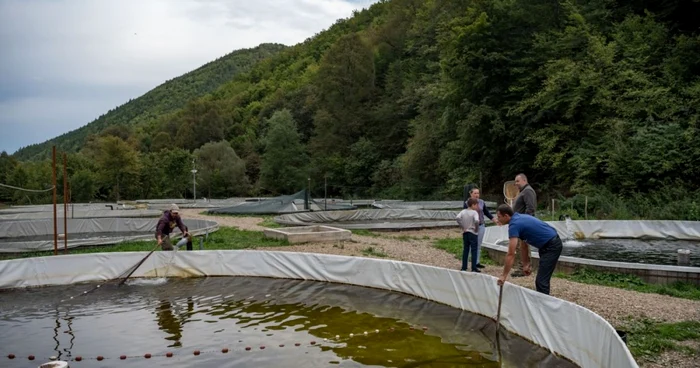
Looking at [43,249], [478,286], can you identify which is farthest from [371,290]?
[43,249]

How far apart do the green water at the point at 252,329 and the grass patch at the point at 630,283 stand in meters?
2.84

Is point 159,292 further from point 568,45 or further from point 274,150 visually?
point 274,150

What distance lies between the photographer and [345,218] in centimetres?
2453

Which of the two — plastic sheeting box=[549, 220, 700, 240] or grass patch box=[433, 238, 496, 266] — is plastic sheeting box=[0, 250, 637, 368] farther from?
plastic sheeting box=[549, 220, 700, 240]

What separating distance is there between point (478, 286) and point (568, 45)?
78.0 ft

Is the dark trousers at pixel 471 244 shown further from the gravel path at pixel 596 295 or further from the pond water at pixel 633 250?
the pond water at pixel 633 250

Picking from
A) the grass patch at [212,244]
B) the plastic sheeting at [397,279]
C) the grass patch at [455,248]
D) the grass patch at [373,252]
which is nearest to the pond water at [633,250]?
the grass patch at [455,248]

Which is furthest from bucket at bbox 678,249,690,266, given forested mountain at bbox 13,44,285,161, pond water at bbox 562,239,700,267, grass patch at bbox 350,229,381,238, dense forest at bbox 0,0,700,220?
forested mountain at bbox 13,44,285,161

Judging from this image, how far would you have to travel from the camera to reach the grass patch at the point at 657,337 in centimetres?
559

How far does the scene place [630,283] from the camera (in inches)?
368

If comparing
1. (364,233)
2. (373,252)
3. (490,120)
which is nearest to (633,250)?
(373,252)

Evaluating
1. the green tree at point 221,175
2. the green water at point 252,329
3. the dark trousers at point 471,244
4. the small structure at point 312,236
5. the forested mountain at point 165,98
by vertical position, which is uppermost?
the forested mountain at point 165,98

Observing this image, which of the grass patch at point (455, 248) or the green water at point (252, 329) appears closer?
the green water at point (252, 329)

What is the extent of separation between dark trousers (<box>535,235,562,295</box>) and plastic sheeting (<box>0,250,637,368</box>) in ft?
1.26
